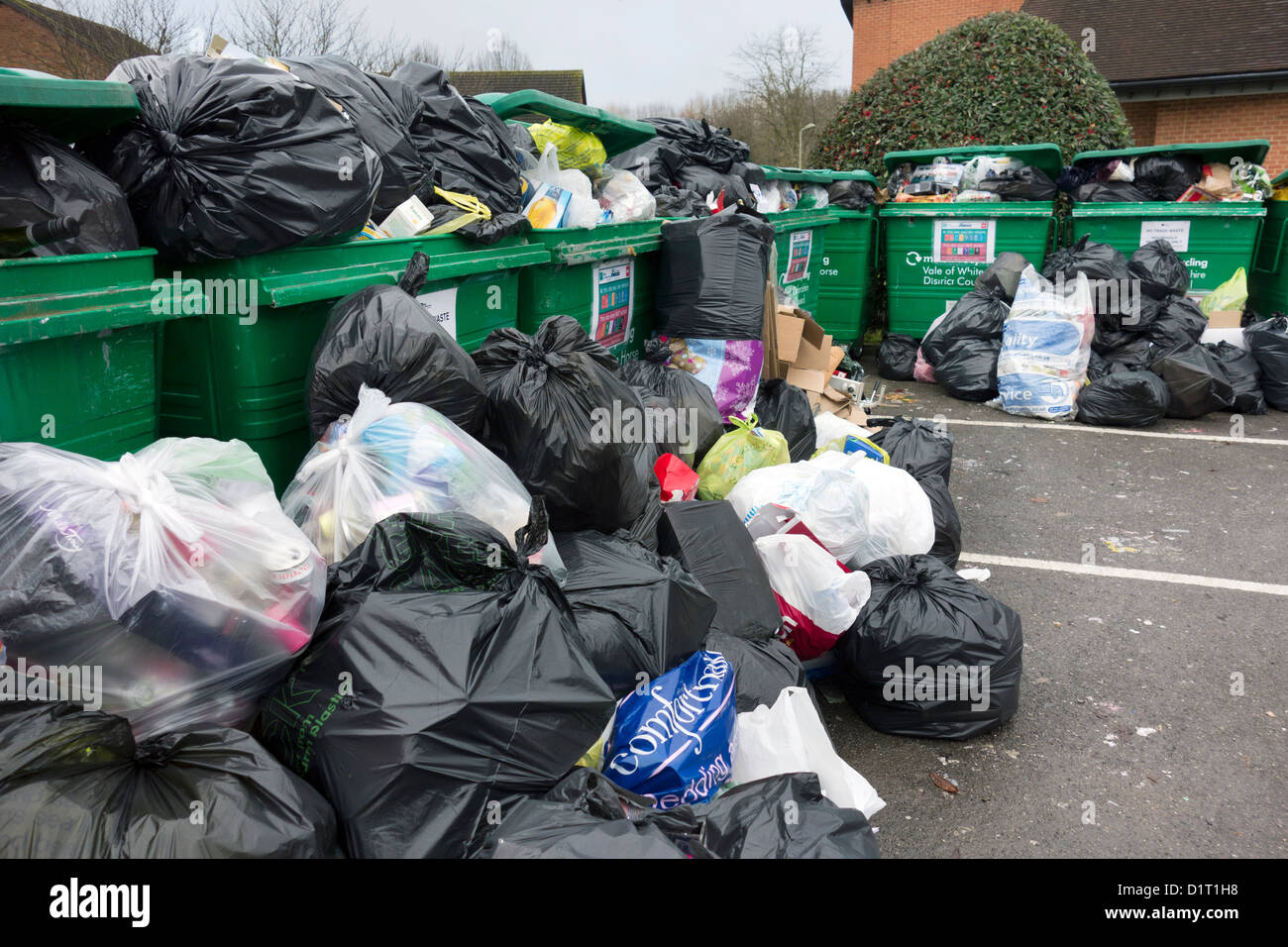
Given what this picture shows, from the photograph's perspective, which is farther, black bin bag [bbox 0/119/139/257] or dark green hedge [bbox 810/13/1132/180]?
dark green hedge [bbox 810/13/1132/180]

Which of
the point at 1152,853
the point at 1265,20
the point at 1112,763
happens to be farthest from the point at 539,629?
the point at 1265,20

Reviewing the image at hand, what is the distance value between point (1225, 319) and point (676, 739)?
669 centimetres

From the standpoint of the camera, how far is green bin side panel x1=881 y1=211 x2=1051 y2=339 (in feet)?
24.7

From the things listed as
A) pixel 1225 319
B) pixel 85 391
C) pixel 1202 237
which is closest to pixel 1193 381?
pixel 1225 319

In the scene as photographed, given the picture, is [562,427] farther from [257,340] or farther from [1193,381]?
[1193,381]

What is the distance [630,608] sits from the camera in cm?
239

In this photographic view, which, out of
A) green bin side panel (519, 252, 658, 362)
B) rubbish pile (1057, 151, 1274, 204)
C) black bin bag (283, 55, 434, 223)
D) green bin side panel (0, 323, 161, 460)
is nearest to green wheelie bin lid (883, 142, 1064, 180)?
rubbish pile (1057, 151, 1274, 204)

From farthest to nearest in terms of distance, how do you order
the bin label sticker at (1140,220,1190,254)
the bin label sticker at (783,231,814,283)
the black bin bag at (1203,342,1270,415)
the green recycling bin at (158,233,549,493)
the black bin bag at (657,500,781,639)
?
Result: the bin label sticker at (1140,220,1190,254) < the bin label sticker at (783,231,814,283) < the black bin bag at (1203,342,1270,415) < the black bin bag at (657,500,781,639) < the green recycling bin at (158,233,549,493)

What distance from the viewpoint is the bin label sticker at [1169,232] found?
7328 millimetres

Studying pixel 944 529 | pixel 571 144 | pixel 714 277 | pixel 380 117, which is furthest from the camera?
pixel 571 144

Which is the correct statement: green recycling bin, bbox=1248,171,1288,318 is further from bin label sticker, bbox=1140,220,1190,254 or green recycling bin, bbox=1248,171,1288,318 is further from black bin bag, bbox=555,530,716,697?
black bin bag, bbox=555,530,716,697

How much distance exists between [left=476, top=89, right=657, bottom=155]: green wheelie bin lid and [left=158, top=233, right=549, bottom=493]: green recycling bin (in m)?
1.67

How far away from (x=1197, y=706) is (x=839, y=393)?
8.94 ft

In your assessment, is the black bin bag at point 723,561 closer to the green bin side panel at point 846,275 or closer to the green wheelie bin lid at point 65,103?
the green wheelie bin lid at point 65,103
